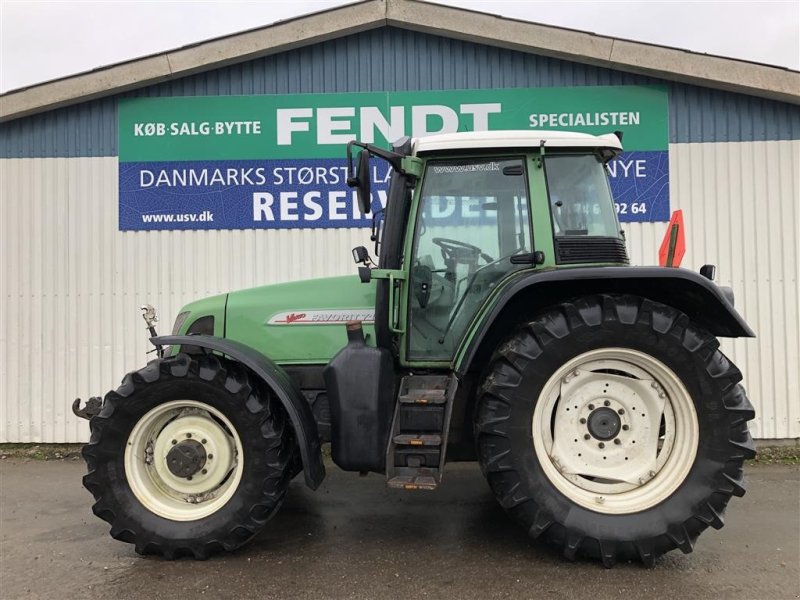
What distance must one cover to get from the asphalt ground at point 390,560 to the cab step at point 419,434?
52cm

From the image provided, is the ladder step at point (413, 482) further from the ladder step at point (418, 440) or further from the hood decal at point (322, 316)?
the hood decal at point (322, 316)

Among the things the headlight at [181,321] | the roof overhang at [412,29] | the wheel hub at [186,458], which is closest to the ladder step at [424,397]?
the wheel hub at [186,458]

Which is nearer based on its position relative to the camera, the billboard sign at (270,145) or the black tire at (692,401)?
the black tire at (692,401)

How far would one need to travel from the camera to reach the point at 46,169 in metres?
6.09

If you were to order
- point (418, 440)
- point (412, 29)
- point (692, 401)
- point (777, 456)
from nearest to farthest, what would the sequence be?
point (692, 401), point (418, 440), point (777, 456), point (412, 29)

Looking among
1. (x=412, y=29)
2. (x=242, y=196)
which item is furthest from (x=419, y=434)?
(x=412, y=29)

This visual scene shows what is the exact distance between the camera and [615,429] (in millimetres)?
3178

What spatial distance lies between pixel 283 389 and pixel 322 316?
2.04ft

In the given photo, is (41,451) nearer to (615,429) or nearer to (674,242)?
(615,429)

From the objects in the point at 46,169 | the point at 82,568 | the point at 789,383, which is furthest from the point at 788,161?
the point at 46,169

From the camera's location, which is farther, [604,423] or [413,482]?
[604,423]

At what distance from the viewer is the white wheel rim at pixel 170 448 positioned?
3.29m

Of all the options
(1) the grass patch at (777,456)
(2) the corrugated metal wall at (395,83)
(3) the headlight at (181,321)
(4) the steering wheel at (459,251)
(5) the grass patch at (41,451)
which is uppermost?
(2) the corrugated metal wall at (395,83)

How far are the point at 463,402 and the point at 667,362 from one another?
1.15 m
